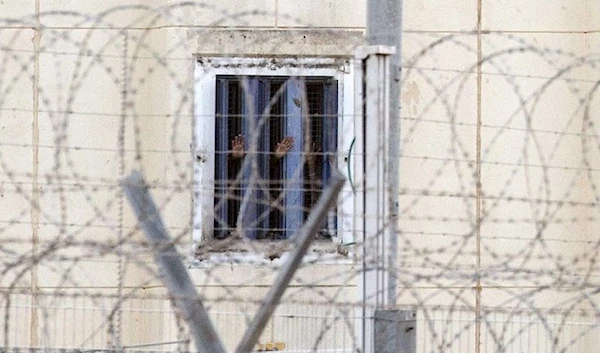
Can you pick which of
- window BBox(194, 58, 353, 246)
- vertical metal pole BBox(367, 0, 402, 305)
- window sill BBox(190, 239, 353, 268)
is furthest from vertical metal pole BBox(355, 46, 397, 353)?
window BBox(194, 58, 353, 246)

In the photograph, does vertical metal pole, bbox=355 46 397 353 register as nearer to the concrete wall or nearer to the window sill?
the window sill

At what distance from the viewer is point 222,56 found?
7.38 metres

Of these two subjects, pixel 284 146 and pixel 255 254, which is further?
pixel 284 146

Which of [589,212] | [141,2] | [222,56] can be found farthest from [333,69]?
[589,212]

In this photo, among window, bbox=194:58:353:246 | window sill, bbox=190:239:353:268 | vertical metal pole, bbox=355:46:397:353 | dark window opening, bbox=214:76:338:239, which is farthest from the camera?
dark window opening, bbox=214:76:338:239

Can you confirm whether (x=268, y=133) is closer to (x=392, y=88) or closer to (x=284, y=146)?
(x=284, y=146)

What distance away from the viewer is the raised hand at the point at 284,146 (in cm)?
745

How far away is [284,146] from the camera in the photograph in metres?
7.48

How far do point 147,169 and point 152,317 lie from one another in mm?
878

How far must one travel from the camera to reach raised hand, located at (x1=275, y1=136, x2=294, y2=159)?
7445 millimetres

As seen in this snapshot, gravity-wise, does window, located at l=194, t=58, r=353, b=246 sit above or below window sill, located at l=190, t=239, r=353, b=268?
above

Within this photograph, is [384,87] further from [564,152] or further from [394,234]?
[564,152]

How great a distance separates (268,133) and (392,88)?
2616 millimetres

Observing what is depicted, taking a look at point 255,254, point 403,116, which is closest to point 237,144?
point 255,254
